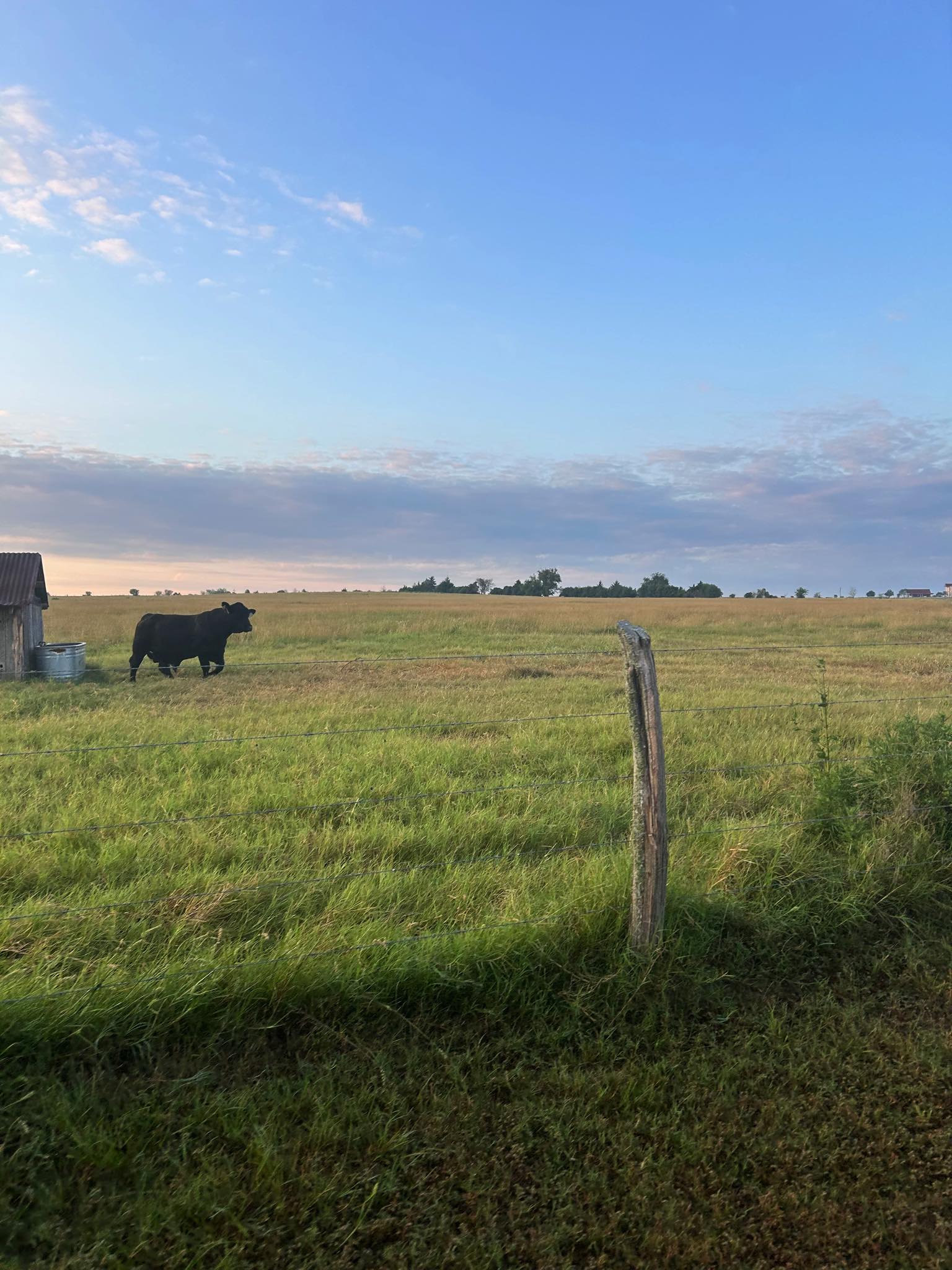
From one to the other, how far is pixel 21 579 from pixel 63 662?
1855 mm

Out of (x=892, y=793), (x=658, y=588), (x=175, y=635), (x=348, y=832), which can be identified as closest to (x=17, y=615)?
(x=175, y=635)

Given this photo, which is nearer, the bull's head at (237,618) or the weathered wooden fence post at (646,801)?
the weathered wooden fence post at (646,801)

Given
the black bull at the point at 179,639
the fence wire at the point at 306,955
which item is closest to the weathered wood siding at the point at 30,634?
the black bull at the point at 179,639

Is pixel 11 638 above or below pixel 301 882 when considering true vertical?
above

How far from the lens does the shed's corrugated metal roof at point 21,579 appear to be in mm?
12836

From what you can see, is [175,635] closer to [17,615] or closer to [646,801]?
[17,615]

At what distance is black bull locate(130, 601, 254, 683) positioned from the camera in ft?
48.5

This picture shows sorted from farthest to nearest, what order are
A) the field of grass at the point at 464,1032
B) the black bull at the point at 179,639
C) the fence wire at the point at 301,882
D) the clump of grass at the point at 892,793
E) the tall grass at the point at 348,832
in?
the black bull at the point at 179,639
the clump of grass at the point at 892,793
the fence wire at the point at 301,882
the tall grass at the point at 348,832
the field of grass at the point at 464,1032

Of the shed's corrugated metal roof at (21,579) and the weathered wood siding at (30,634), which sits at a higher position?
the shed's corrugated metal roof at (21,579)

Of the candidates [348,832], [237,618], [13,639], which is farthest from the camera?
[237,618]

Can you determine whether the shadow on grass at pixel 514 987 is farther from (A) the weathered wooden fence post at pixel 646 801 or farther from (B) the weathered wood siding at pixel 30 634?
(B) the weathered wood siding at pixel 30 634

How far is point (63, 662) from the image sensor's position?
12672 millimetres

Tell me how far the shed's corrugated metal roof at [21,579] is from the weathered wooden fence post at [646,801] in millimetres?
12880

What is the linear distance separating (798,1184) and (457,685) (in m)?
9.55
